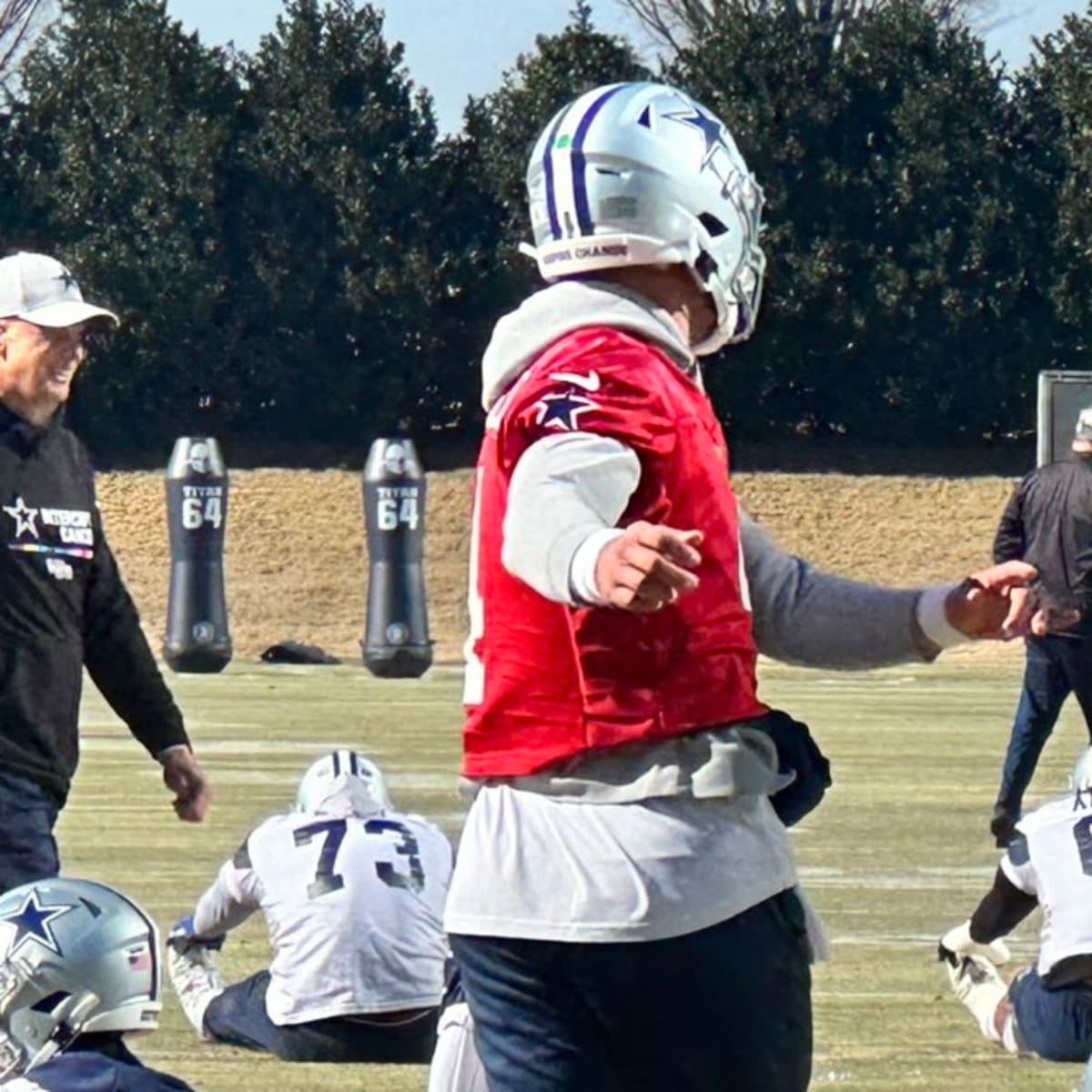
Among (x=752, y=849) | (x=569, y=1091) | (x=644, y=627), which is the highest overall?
(x=644, y=627)

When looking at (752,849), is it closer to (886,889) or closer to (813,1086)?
(813,1086)

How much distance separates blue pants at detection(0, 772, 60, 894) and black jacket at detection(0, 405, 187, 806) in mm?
33

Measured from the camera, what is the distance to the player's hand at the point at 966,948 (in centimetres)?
772

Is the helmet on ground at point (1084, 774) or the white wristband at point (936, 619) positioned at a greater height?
the white wristband at point (936, 619)

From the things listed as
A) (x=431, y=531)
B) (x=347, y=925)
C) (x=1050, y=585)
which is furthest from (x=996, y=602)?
(x=431, y=531)

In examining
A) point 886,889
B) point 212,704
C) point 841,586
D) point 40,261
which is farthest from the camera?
point 212,704

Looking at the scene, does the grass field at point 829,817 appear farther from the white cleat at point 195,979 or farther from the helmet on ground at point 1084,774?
the helmet on ground at point 1084,774

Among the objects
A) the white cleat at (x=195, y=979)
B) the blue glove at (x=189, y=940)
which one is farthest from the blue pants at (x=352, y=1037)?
the blue glove at (x=189, y=940)

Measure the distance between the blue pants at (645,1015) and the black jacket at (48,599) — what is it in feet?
9.97

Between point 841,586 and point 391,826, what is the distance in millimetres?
4197

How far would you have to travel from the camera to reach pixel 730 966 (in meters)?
3.37

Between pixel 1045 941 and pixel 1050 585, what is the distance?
572cm

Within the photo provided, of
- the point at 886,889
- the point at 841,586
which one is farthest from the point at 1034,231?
the point at 841,586

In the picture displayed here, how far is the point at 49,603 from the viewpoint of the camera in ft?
20.8
